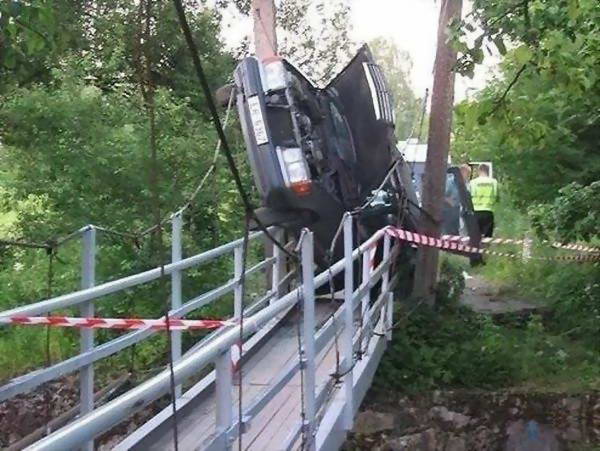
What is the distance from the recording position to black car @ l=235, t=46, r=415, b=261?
805 cm

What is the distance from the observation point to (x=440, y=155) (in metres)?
9.85

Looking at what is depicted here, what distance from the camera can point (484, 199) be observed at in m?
13.9

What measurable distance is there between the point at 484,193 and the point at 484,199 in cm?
10

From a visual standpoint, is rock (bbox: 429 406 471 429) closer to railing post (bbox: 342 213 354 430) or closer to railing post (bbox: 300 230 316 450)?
railing post (bbox: 342 213 354 430)

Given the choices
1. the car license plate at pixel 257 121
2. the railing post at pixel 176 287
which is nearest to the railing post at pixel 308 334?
the railing post at pixel 176 287

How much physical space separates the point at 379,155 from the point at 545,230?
6.35 ft

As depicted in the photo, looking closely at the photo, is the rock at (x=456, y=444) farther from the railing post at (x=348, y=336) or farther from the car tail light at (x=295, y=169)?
the car tail light at (x=295, y=169)

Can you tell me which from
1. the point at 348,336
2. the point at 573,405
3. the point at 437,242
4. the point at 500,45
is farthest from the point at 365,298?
the point at 437,242

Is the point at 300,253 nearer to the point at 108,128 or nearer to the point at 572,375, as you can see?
the point at 572,375

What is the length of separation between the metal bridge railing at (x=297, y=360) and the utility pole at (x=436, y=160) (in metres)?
1.45

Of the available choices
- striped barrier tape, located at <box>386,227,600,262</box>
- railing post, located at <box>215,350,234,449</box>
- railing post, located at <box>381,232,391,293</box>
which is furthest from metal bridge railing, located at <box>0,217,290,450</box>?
striped barrier tape, located at <box>386,227,600,262</box>

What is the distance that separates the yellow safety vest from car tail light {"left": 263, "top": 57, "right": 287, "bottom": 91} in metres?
6.20

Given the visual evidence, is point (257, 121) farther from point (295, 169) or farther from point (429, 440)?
point (429, 440)

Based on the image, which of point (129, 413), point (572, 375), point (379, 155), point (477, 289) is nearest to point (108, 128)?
point (379, 155)
